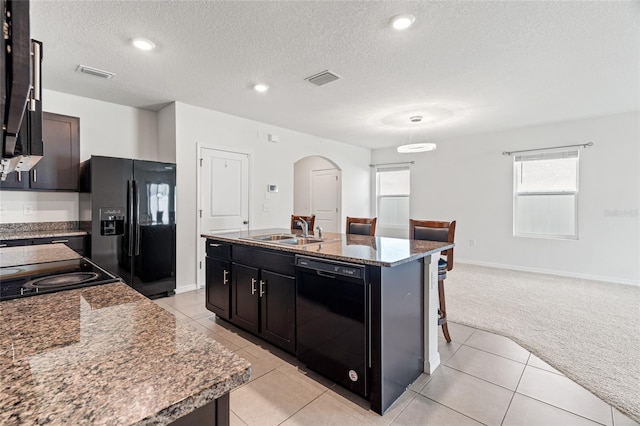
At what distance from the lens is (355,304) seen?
183 centimetres

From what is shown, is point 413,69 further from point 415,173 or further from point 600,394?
point 415,173

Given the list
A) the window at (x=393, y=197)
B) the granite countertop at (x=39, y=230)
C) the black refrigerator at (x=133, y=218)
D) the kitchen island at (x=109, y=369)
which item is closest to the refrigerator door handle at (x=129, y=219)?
the black refrigerator at (x=133, y=218)

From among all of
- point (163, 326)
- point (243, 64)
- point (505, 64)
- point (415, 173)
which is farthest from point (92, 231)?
point (415, 173)

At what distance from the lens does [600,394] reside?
196 cm

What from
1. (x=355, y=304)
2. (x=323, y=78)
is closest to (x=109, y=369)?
(x=355, y=304)

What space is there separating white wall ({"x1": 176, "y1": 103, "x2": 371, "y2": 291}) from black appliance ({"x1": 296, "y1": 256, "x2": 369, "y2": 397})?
8.58ft

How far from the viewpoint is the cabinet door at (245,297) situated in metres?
2.60

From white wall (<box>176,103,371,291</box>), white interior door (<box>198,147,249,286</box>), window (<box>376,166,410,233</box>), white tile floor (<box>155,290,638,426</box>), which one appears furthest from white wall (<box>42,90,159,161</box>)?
window (<box>376,166,410,233</box>)

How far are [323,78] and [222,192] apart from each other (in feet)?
7.44

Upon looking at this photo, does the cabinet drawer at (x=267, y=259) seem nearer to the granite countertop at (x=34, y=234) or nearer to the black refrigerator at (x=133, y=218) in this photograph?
the black refrigerator at (x=133, y=218)

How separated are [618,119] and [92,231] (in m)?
7.27

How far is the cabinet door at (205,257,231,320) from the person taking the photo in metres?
2.89

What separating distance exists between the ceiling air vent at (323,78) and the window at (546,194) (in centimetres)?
404

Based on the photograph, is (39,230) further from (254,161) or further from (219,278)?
(254,161)
